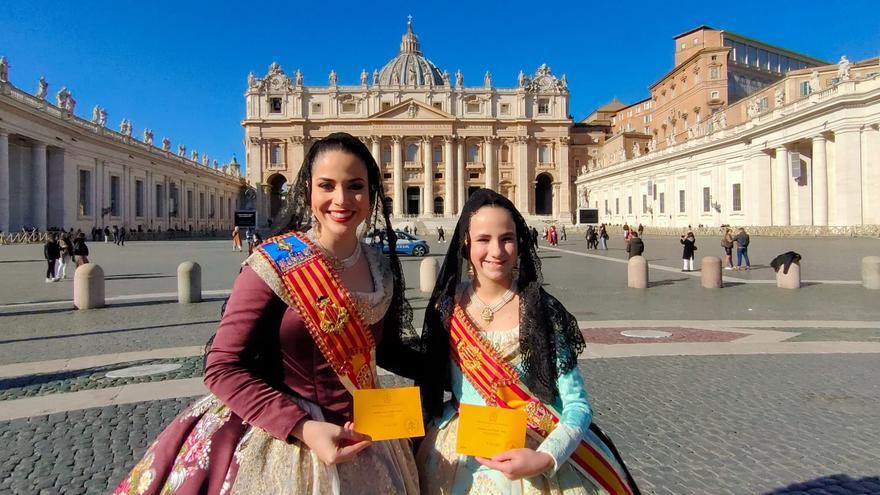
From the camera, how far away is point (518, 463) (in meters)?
1.70

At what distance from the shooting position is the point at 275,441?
169 cm

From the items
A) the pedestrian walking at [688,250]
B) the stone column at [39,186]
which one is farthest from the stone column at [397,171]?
the pedestrian walking at [688,250]

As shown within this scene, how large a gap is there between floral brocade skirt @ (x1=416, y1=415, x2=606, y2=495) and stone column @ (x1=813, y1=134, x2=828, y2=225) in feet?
124

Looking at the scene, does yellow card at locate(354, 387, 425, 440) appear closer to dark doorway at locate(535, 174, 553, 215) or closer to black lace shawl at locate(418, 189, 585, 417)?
black lace shawl at locate(418, 189, 585, 417)

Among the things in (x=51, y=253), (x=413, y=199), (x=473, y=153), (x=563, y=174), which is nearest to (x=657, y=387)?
(x=51, y=253)

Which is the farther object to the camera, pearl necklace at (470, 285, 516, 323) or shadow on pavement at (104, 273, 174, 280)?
shadow on pavement at (104, 273, 174, 280)

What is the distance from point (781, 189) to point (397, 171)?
45064 millimetres

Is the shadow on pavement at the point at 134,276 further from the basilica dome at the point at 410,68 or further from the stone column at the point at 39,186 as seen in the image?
the basilica dome at the point at 410,68

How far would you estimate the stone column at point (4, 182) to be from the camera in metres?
31.7

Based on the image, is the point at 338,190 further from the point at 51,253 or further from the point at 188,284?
the point at 51,253

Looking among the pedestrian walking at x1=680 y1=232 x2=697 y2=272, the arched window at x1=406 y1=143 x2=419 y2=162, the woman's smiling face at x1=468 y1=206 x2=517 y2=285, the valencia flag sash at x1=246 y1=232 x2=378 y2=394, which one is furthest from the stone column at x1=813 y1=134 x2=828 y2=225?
the arched window at x1=406 y1=143 x2=419 y2=162

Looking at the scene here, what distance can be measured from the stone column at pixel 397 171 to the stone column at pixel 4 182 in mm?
43020

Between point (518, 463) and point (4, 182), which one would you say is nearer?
point (518, 463)

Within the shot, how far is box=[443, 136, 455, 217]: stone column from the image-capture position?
71062 millimetres
